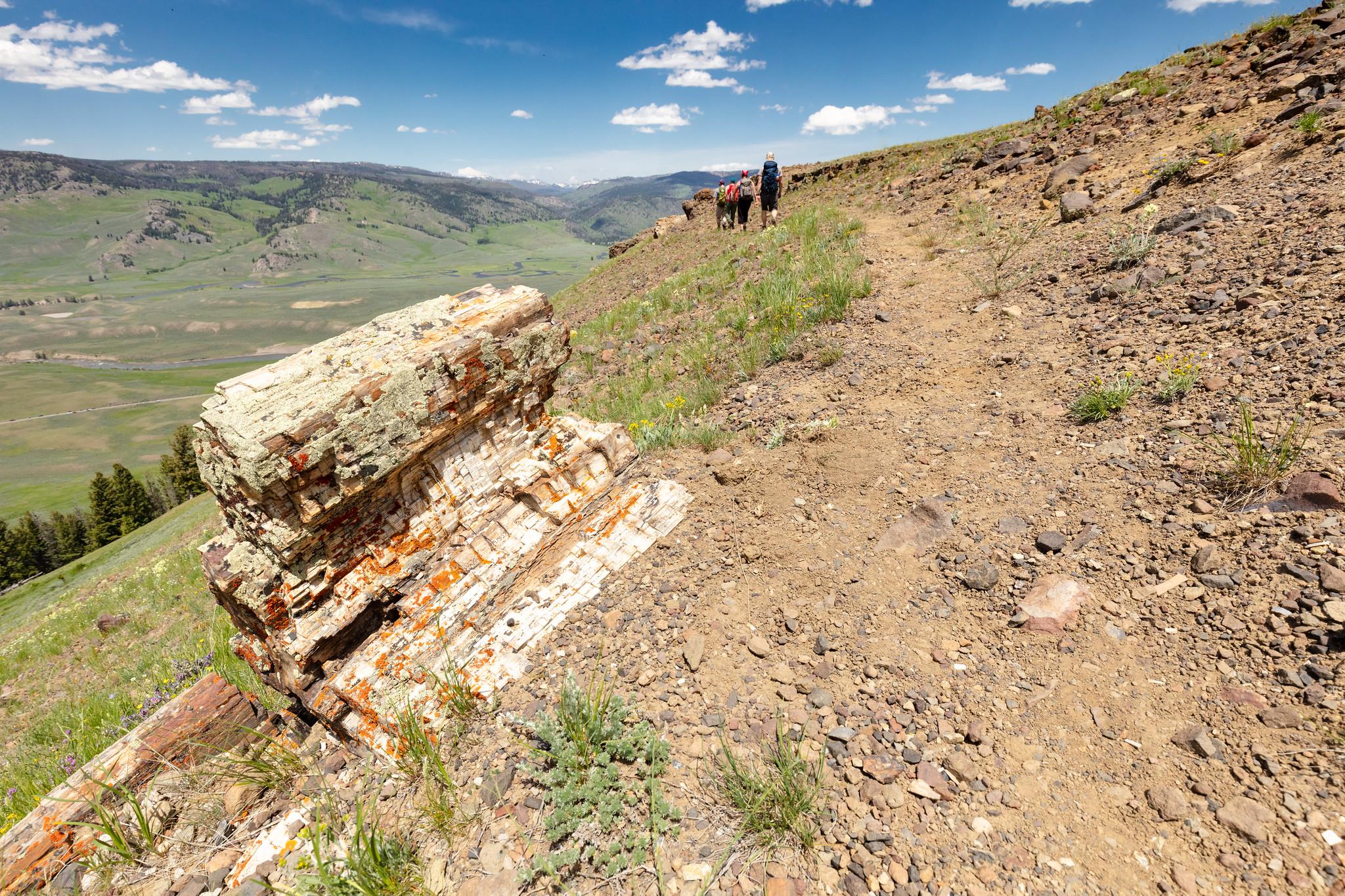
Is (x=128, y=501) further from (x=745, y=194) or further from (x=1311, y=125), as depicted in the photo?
(x=1311, y=125)

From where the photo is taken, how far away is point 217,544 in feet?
17.7

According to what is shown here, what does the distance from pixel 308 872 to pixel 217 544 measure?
125 inches

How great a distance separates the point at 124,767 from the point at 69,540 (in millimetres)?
73975

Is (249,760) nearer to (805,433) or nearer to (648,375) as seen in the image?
(805,433)

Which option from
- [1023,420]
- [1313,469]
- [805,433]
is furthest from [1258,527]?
[805,433]

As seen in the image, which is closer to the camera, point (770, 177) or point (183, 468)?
point (770, 177)

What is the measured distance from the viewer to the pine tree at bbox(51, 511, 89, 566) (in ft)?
180

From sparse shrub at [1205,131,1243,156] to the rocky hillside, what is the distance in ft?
0.70

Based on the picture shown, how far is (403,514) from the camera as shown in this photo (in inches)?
224

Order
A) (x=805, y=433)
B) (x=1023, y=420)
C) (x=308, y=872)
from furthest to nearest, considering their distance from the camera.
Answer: (x=805, y=433) → (x=1023, y=420) → (x=308, y=872)

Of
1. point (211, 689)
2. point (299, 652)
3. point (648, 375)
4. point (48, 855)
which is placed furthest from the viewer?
point (648, 375)

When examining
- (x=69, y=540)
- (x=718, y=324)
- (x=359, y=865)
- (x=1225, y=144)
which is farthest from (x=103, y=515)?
(x=1225, y=144)

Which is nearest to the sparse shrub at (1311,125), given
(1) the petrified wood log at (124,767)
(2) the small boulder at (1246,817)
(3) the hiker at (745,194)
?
(2) the small boulder at (1246,817)

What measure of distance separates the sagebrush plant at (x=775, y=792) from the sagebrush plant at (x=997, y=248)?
9.01 m
